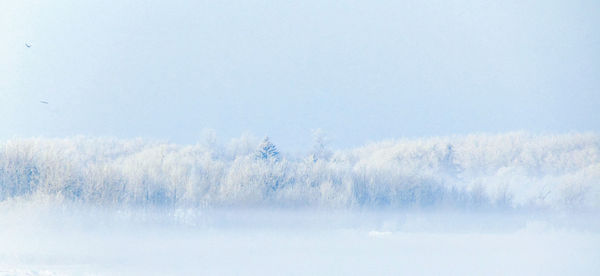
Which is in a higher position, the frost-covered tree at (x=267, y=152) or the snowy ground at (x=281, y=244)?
the frost-covered tree at (x=267, y=152)

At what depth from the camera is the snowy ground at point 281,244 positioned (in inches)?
542

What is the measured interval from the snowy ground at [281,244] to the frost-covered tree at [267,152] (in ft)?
13.8

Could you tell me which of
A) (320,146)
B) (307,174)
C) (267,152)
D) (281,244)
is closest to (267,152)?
(267,152)

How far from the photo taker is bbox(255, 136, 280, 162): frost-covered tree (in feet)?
71.5

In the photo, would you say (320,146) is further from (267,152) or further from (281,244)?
(281,244)

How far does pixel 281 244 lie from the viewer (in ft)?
53.5

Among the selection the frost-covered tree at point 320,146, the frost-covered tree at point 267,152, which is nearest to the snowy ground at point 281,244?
the frost-covered tree at point 267,152

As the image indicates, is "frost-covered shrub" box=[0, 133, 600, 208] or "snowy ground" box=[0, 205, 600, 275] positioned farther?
"frost-covered shrub" box=[0, 133, 600, 208]

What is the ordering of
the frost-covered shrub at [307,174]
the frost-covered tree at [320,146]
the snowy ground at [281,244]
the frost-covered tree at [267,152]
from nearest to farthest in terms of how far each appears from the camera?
the snowy ground at [281,244]
the frost-covered shrub at [307,174]
the frost-covered tree at [267,152]
the frost-covered tree at [320,146]

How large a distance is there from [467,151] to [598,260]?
11376 mm

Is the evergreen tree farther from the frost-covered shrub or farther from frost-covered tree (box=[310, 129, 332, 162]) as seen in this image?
frost-covered tree (box=[310, 129, 332, 162])

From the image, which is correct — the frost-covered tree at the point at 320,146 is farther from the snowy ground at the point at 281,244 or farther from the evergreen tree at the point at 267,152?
the snowy ground at the point at 281,244

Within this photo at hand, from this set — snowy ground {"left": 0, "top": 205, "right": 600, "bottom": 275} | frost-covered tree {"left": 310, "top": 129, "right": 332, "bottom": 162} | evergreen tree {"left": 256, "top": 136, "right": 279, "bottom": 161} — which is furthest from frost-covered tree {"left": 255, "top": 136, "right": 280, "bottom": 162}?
snowy ground {"left": 0, "top": 205, "right": 600, "bottom": 275}

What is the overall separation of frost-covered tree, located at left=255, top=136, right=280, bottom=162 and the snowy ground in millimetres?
4220
